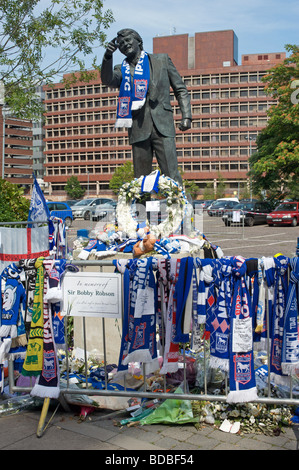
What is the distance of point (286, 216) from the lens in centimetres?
2922

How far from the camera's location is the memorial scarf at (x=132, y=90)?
6691mm

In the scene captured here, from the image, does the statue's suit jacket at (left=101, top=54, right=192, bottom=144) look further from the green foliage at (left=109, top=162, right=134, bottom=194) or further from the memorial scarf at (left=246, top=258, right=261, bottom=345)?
the green foliage at (left=109, top=162, right=134, bottom=194)

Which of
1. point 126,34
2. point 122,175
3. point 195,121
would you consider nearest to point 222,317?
point 126,34

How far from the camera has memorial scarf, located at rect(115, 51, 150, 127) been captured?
669 centimetres

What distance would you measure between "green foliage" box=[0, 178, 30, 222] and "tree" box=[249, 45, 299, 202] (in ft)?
82.6

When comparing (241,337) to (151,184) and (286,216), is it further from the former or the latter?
(286,216)

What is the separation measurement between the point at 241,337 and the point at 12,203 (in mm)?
5907

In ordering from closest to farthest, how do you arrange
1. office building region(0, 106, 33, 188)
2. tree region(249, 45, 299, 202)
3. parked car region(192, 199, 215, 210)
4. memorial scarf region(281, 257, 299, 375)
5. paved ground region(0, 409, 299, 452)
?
paved ground region(0, 409, 299, 452) < memorial scarf region(281, 257, 299, 375) < parked car region(192, 199, 215, 210) < tree region(249, 45, 299, 202) < office building region(0, 106, 33, 188)

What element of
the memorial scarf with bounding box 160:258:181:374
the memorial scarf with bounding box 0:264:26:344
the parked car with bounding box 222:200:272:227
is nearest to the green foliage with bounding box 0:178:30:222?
the memorial scarf with bounding box 0:264:26:344

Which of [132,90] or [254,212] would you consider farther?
[254,212]

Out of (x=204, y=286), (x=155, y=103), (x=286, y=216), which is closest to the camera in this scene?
(x=204, y=286)

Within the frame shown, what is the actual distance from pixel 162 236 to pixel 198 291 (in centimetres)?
244
